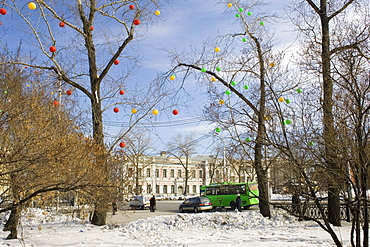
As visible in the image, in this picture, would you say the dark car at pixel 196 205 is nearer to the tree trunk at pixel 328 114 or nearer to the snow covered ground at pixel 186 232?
the snow covered ground at pixel 186 232

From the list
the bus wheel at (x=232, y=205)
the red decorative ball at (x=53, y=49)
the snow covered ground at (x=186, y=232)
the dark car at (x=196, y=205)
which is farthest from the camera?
the bus wheel at (x=232, y=205)

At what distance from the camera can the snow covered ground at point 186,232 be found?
402 inches

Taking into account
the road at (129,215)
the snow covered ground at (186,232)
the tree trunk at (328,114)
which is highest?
the tree trunk at (328,114)

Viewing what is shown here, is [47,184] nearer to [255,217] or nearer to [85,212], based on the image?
[85,212]

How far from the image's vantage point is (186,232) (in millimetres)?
13320

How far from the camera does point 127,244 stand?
10.3 metres

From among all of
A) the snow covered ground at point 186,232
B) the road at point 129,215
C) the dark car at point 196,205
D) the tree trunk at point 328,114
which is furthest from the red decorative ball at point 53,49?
the dark car at point 196,205

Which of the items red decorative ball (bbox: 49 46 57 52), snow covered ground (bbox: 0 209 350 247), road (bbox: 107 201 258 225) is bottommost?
road (bbox: 107 201 258 225)

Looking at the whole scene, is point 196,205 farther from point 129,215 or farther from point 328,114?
point 328,114

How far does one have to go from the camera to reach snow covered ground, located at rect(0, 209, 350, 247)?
10.2m

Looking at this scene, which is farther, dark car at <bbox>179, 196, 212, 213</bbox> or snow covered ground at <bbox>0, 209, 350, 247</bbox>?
dark car at <bbox>179, 196, 212, 213</bbox>

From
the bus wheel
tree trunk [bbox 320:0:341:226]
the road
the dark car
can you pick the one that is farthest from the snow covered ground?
the bus wheel

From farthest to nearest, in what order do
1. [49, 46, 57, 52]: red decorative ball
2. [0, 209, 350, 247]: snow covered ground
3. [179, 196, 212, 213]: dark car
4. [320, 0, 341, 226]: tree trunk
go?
[179, 196, 212, 213]: dark car → [49, 46, 57, 52]: red decorative ball → [0, 209, 350, 247]: snow covered ground → [320, 0, 341, 226]: tree trunk

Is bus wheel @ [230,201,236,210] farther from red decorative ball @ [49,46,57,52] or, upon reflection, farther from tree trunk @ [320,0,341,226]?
tree trunk @ [320,0,341,226]
